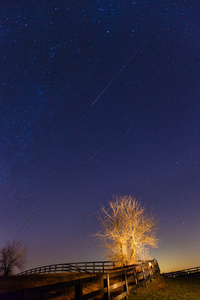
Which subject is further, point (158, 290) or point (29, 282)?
point (29, 282)

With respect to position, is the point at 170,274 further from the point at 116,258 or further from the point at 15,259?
the point at 15,259

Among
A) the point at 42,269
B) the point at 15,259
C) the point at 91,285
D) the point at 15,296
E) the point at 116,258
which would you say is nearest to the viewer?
the point at 15,296

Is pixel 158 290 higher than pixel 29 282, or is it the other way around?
pixel 29 282

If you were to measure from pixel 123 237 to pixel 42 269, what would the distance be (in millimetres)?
14566

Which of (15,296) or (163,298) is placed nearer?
(15,296)

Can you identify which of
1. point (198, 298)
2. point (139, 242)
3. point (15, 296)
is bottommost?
point (198, 298)

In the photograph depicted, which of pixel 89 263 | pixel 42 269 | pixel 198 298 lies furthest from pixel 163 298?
pixel 42 269

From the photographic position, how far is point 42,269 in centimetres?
2498

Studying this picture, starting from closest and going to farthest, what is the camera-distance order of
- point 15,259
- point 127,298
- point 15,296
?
point 15,296
point 127,298
point 15,259

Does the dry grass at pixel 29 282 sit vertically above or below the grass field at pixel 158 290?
above

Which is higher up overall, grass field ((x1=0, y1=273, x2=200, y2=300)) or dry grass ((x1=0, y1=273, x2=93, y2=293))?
dry grass ((x1=0, y1=273, x2=93, y2=293))

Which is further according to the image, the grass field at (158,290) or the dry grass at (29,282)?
the dry grass at (29,282)

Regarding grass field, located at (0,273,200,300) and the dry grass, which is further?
the dry grass

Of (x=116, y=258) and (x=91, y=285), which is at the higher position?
(x=116, y=258)
